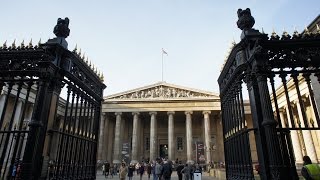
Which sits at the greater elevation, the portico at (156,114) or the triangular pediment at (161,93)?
Answer: the triangular pediment at (161,93)

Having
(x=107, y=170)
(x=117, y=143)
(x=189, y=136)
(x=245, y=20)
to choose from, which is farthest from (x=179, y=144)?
(x=245, y=20)

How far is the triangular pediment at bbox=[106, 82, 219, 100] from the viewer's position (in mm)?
43216

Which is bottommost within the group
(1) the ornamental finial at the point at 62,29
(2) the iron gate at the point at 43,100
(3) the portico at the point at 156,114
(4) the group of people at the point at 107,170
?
(4) the group of people at the point at 107,170

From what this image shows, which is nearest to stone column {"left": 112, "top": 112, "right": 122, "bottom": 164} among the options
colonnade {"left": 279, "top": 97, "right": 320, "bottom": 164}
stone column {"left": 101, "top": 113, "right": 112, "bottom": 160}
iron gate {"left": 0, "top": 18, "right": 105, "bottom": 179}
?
stone column {"left": 101, "top": 113, "right": 112, "bottom": 160}

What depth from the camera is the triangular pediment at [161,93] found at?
4322 centimetres

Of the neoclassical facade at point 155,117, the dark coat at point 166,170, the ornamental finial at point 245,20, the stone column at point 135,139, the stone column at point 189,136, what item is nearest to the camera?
the ornamental finial at point 245,20

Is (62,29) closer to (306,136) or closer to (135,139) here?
(306,136)

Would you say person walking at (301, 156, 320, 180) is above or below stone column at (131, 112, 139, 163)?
below

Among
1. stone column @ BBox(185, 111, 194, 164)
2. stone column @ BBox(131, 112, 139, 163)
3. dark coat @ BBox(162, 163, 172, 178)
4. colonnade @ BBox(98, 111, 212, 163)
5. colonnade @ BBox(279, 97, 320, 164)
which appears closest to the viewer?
dark coat @ BBox(162, 163, 172, 178)

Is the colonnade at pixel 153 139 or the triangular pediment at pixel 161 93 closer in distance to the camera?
the colonnade at pixel 153 139

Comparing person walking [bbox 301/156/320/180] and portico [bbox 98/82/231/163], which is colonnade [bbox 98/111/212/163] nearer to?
portico [bbox 98/82/231/163]

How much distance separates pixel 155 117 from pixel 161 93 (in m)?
4.37

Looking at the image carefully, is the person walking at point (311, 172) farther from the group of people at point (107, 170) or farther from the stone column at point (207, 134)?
the stone column at point (207, 134)

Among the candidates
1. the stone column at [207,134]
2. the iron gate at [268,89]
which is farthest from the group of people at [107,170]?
the iron gate at [268,89]
